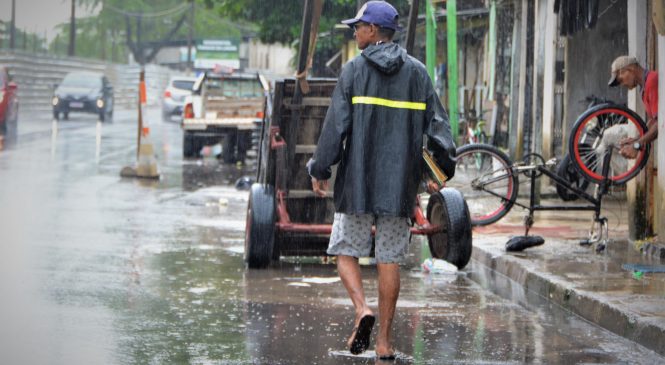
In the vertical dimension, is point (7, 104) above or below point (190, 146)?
above

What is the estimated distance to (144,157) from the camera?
2030 centimetres

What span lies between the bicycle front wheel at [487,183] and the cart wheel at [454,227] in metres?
1.52

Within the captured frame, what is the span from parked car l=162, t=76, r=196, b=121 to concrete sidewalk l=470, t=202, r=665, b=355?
36.0 m

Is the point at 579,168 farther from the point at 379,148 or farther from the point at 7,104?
the point at 7,104

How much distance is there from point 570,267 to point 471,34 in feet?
62.4

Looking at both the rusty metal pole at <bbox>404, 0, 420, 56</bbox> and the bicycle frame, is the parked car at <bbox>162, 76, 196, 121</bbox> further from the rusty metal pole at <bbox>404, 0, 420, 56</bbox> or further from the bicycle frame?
the rusty metal pole at <bbox>404, 0, 420, 56</bbox>

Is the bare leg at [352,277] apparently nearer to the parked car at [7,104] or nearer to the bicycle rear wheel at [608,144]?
the bicycle rear wheel at [608,144]

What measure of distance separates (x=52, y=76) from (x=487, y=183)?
51.6m

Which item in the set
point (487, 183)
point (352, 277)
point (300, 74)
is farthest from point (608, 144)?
point (352, 277)

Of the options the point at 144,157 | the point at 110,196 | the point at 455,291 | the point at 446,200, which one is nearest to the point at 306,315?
the point at 455,291

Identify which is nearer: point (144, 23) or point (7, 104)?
point (7, 104)

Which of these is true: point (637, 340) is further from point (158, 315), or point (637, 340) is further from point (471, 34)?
point (471, 34)

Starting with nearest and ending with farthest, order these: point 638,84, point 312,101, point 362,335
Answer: point 362,335 → point 312,101 → point 638,84

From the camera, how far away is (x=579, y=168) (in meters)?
11.6
